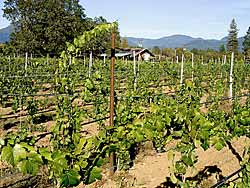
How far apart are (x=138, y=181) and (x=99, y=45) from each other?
107ft

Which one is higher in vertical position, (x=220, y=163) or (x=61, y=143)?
(x=61, y=143)

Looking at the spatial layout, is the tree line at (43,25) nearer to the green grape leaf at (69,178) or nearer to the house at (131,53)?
the house at (131,53)

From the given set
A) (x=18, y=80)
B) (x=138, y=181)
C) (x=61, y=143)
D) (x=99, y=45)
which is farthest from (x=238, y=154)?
(x=99, y=45)

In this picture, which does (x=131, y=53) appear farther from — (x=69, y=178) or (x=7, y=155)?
(x=7, y=155)

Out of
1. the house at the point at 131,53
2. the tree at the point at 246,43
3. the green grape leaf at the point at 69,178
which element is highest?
the tree at the point at 246,43

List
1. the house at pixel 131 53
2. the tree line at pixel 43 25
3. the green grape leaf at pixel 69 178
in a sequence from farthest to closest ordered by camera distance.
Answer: the tree line at pixel 43 25, the house at pixel 131 53, the green grape leaf at pixel 69 178

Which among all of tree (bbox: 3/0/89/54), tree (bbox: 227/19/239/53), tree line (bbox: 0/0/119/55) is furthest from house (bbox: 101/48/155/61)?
tree (bbox: 227/19/239/53)

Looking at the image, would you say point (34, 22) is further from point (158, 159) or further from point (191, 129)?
point (191, 129)

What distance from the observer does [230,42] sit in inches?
2608

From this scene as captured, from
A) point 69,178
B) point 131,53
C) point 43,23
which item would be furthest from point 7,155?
point 43,23

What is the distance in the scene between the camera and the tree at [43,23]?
38.5m

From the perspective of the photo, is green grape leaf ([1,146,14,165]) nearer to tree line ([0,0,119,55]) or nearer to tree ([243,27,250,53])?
tree line ([0,0,119,55])

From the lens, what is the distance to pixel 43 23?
39.4m

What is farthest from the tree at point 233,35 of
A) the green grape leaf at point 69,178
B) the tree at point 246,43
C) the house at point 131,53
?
the green grape leaf at point 69,178
